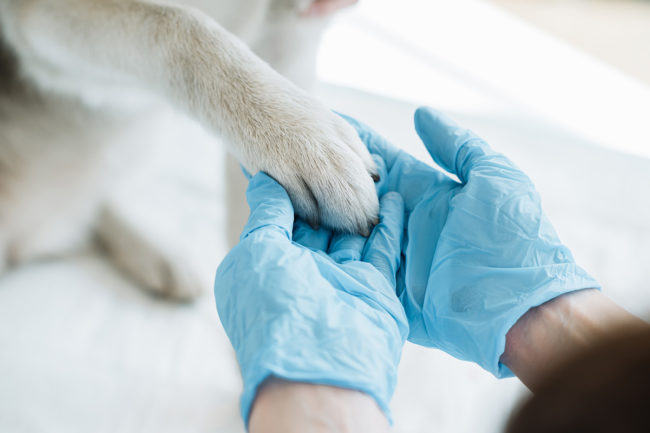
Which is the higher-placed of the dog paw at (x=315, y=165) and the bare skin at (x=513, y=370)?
the dog paw at (x=315, y=165)

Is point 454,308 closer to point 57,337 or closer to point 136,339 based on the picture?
point 136,339

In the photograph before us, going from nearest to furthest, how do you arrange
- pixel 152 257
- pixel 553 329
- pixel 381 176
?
1. pixel 553 329
2. pixel 381 176
3. pixel 152 257

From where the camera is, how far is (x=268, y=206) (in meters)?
0.63

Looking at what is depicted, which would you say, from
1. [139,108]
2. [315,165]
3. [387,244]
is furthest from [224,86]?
[139,108]

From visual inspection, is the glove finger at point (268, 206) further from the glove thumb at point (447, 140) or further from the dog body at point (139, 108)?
the glove thumb at point (447, 140)

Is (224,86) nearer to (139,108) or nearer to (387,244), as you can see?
(387,244)

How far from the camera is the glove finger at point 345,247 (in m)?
Result: 0.66

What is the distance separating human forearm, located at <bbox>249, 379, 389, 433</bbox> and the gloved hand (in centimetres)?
19

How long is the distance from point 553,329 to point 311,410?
0.97ft

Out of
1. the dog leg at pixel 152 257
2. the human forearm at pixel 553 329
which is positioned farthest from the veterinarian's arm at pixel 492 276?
the dog leg at pixel 152 257

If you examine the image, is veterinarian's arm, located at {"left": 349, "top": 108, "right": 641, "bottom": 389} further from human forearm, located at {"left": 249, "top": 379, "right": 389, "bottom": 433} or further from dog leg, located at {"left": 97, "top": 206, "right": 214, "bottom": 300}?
dog leg, located at {"left": 97, "top": 206, "right": 214, "bottom": 300}

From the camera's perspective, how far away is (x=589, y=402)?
216 millimetres

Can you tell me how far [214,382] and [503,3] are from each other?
2066mm

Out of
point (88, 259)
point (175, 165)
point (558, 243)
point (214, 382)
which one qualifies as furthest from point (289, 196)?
point (175, 165)
